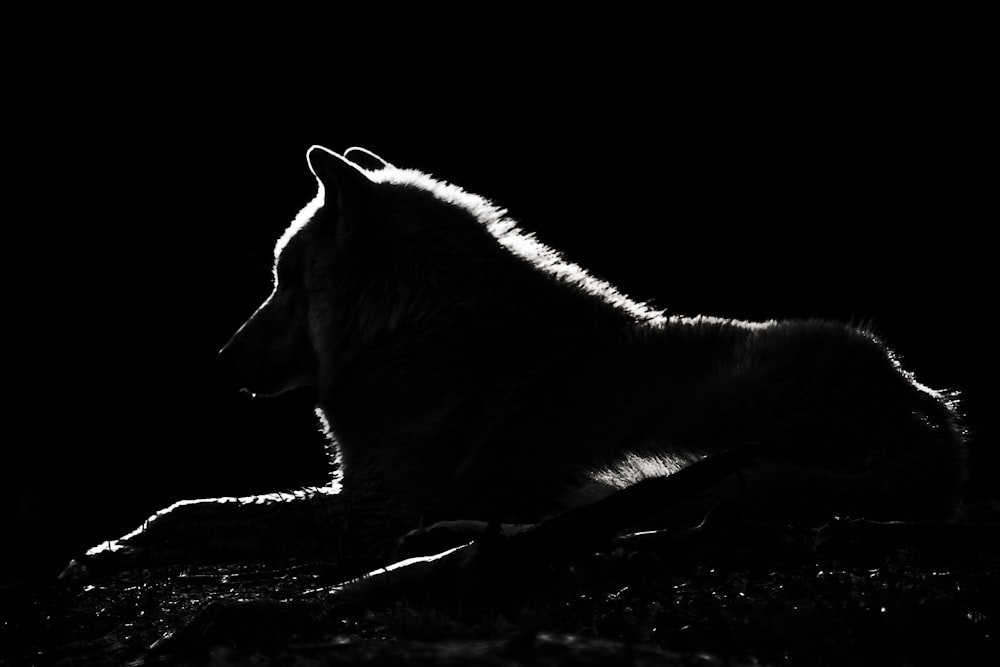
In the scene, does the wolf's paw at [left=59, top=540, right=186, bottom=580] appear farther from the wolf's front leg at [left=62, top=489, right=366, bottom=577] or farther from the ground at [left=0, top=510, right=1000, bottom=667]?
the ground at [left=0, top=510, right=1000, bottom=667]

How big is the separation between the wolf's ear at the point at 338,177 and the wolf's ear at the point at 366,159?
0.89 meters

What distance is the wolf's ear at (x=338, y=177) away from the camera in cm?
504

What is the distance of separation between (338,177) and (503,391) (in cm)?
124

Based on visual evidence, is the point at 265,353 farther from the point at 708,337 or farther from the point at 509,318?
the point at 708,337

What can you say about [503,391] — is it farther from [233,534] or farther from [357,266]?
[233,534]

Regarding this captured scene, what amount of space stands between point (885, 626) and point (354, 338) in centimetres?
340

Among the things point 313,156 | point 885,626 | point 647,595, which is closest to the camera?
point 885,626

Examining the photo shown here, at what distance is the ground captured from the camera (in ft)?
6.63

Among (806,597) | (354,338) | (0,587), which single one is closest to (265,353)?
(354,338)

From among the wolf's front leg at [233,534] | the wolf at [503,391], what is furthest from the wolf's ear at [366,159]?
the wolf's front leg at [233,534]

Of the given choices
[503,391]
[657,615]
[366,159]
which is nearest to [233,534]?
[503,391]

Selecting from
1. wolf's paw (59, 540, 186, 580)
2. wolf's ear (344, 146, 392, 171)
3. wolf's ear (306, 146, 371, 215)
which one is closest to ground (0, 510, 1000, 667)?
wolf's paw (59, 540, 186, 580)

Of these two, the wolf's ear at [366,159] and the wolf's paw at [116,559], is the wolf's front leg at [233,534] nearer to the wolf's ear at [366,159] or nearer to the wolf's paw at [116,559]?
the wolf's paw at [116,559]

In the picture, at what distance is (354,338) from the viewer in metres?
5.36
